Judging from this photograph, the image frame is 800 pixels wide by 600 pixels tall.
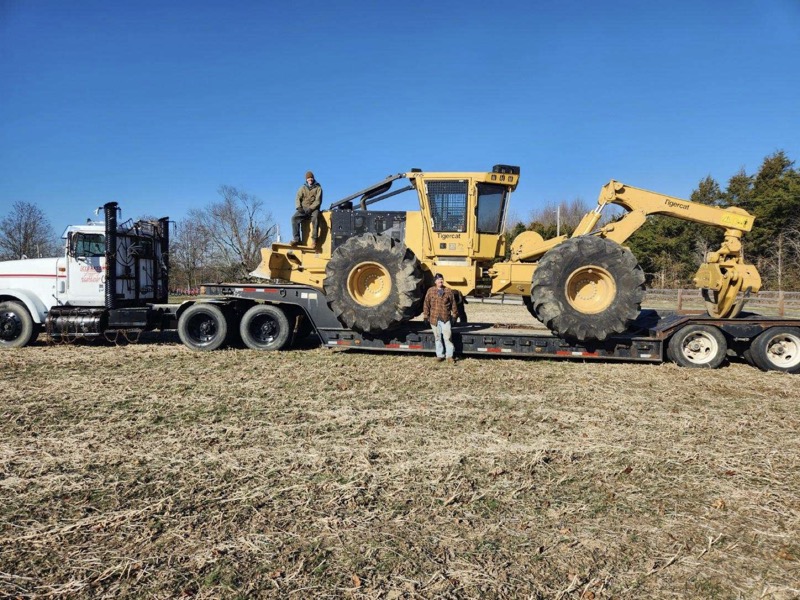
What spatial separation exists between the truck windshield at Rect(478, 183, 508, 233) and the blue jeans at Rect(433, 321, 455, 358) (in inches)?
79.1

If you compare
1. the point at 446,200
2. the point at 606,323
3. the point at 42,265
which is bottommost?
the point at 606,323

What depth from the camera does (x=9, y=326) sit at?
10.5 meters

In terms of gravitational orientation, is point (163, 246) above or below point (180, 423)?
above

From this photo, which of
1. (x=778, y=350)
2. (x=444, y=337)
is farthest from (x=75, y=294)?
(x=778, y=350)

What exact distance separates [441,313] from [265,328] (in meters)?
3.85

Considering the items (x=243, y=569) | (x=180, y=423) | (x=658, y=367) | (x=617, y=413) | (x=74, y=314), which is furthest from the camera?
(x=74, y=314)

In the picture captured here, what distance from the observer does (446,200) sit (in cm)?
954

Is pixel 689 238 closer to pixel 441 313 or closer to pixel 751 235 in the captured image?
pixel 751 235

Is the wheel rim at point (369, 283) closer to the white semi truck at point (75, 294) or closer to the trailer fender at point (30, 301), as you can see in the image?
the white semi truck at point (75, 294)

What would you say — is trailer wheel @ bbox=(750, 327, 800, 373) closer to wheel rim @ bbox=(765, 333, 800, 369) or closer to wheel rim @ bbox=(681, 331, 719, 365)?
wheel rim @ bbox=(765, 333, 800, 369)

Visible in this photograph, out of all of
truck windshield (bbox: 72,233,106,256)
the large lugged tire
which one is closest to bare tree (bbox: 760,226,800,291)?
the large lugged tire

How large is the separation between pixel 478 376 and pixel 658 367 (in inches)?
137

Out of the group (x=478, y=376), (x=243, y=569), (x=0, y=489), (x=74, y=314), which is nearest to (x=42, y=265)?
(x=74, y=314)

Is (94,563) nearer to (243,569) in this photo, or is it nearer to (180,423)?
(243,569)
